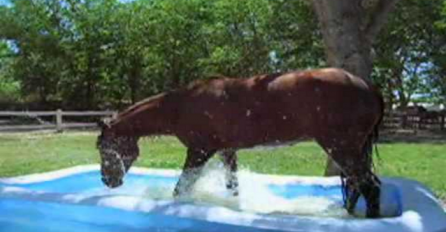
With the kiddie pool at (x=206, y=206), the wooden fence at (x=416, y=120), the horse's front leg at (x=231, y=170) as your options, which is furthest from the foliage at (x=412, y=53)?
the horse's front leg at (x=231, y=170)

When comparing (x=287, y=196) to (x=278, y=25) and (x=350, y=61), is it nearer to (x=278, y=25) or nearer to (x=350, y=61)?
(x=350, y=61)

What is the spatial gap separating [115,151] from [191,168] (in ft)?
2.65

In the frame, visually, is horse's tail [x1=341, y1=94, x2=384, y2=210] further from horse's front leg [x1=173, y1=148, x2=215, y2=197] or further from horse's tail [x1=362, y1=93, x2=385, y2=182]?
horse's front leg [x1=173, y1=148, x2=215, y2=197]

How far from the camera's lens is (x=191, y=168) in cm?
656

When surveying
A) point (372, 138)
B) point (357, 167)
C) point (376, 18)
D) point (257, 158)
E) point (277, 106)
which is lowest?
point (257, 158)

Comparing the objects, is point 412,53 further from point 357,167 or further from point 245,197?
point 357,167

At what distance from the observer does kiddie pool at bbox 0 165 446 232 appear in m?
4.95

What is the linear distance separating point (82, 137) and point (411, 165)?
35.0 feet

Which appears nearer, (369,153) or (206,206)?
(206,206)

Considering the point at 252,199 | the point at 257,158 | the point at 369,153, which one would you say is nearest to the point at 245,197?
the point at 252,199

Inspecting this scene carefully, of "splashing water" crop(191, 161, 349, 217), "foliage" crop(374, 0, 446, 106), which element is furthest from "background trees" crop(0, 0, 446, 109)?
"splashing water" crop(191, 161, 349, 217)

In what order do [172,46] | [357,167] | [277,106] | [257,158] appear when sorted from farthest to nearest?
1. [172,46]
2. [257,158]
3. [277,106]
4. [357,167]

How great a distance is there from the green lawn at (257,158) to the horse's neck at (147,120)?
286 cm

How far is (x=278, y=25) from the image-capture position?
2641cm
